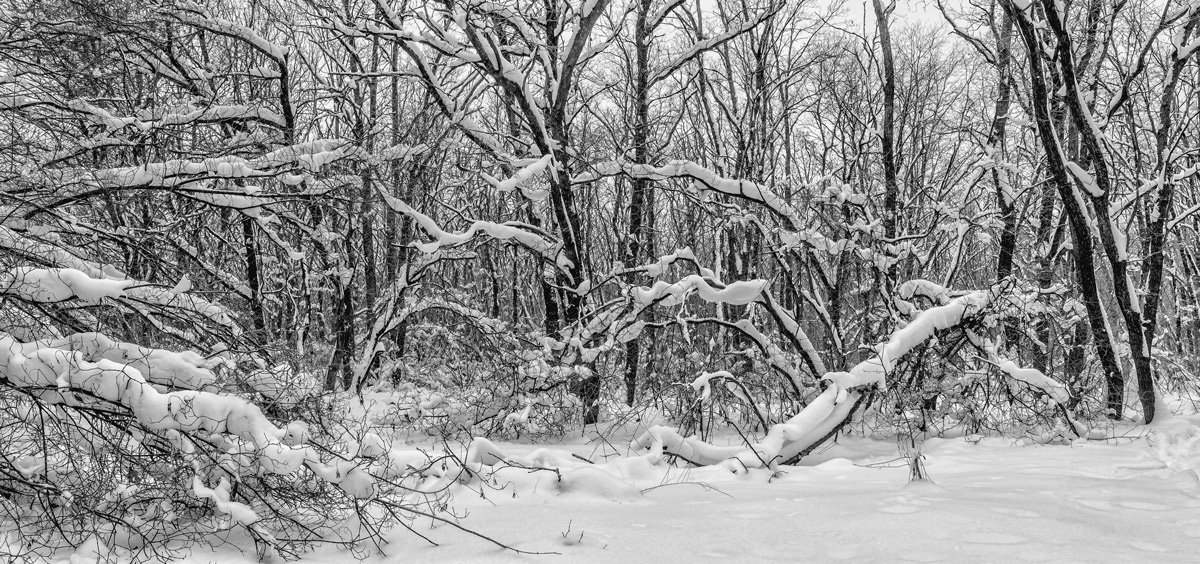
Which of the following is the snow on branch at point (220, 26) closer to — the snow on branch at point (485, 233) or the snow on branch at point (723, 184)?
the snow on branch at point (485, 233)

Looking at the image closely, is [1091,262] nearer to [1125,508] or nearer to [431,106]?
[1125,508]

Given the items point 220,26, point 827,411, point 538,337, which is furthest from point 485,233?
point 827,411

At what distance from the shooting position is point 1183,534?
3.78 metres

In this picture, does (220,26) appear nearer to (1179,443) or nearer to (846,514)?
(846,514)

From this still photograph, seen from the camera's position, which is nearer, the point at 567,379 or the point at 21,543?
the point at 21,543

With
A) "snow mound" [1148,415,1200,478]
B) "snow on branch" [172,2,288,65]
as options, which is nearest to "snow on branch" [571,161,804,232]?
"snow mound" [1148,415,1200,478]

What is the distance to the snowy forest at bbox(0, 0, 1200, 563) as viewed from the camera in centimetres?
415

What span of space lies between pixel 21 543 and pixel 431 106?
9.84 metres

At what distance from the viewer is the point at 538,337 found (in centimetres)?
981

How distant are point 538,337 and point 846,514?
5916mm

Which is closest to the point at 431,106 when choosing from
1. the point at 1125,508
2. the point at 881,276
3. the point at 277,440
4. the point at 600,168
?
the point at 600,168

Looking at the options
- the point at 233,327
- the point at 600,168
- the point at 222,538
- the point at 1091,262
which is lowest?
the point at 222,538

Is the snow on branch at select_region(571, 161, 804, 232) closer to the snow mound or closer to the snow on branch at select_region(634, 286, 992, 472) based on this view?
the snow on branch at select_region(634, 286, 992, 472)

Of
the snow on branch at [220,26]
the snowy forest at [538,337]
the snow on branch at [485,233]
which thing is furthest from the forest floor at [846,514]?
the snow on branch at [220,26]
